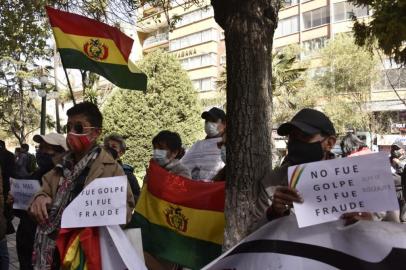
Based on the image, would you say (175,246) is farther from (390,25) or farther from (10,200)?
(390,25)

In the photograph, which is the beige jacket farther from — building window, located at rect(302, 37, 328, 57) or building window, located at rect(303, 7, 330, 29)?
building window, located at rect(303, 7, 330, 29)

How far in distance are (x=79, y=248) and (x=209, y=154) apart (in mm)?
1937

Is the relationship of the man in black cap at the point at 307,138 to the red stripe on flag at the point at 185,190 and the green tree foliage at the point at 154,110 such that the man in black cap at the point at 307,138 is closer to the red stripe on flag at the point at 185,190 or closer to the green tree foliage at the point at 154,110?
the red stripe on flag at the point at 185,190

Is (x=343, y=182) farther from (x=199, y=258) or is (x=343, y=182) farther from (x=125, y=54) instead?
(x=125, y=54)

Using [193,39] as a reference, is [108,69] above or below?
below

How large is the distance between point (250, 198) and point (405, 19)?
473 cm

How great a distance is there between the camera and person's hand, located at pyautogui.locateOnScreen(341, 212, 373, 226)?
79.8 inches

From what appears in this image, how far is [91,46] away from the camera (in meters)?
5.61

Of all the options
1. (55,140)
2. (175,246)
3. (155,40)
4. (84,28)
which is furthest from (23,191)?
(155,40)

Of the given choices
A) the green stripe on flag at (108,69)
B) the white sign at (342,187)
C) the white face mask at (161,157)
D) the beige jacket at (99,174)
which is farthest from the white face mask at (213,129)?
the white sign at (342,187)

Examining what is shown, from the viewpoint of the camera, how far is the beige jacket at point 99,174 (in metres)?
2.99

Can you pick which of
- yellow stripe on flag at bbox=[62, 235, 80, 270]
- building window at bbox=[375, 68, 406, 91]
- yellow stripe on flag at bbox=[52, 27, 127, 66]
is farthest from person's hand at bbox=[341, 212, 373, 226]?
building window at bbox=[375, 68, 406, 91]

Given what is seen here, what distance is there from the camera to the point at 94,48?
5.65 m

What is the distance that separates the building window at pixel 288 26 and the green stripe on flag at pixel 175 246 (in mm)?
40654
